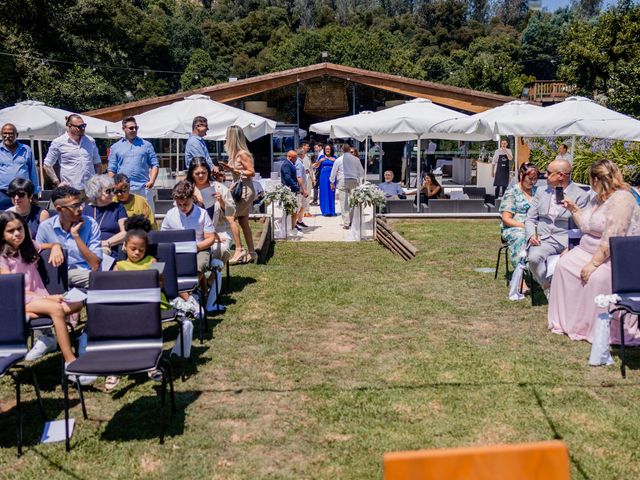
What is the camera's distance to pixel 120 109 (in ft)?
77.5

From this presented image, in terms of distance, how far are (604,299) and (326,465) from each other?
2.80 m

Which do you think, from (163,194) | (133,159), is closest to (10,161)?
(133,159)

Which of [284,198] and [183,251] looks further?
[284,198]

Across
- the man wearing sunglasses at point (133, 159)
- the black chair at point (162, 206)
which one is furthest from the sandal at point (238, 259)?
the black chair at point (162, 206)

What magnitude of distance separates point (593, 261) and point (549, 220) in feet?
4.97

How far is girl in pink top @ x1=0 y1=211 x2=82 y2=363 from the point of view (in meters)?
5.15

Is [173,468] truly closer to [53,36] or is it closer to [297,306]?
[297,306]

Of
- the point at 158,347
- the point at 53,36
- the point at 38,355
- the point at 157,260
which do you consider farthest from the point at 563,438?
the point at 53,36

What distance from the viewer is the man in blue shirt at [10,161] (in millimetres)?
8406

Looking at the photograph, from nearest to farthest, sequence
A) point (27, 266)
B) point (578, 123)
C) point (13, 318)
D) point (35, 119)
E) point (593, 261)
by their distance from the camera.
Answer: point (13, 318) → point (27, 266) → point (593, 261) → point (578, 123) → point (35, 119)

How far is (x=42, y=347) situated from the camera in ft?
18.7

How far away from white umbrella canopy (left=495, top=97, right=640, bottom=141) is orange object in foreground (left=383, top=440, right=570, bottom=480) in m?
10.7

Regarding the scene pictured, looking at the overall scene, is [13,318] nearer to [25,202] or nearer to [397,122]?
[25,202]

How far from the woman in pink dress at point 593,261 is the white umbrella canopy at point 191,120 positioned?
343 inches
